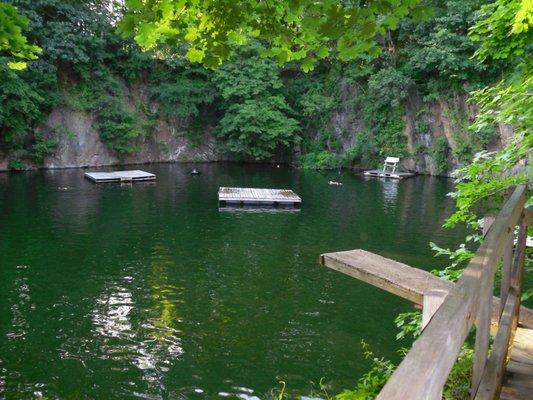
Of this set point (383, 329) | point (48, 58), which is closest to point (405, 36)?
point (48, 58)

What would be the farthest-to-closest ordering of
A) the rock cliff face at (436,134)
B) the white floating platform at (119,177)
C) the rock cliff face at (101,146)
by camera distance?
the rock cliff face at (101,146) → the rock cliff face at (436,134) → the white floating platform at (119,177)

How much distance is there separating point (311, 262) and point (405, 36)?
77.0ft

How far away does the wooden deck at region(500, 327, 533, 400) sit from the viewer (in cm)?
269

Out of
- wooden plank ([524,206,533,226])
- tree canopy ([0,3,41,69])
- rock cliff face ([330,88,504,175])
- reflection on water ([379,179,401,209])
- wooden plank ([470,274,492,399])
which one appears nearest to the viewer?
wooden plank ([470,274,492,399])

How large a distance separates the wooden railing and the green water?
5.23 m

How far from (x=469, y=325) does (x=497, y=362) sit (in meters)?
1.08

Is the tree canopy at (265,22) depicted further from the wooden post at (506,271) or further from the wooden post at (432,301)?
the wooden post at (432,301)

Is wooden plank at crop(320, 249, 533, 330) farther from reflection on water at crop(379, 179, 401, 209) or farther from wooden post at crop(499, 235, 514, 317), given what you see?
reflection on water at crop(379, 179, 401, 209)

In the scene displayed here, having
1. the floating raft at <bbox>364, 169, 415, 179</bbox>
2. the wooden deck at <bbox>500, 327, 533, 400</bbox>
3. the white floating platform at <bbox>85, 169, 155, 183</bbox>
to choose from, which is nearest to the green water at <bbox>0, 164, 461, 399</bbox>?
the wooden deck at <bbox>500, 327, 533, 400</bbox>

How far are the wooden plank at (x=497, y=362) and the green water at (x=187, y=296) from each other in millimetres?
5087

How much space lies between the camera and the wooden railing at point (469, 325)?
104 centimetres

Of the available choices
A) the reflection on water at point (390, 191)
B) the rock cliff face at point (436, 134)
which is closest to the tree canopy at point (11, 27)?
the reflection on water at point (390, 191)

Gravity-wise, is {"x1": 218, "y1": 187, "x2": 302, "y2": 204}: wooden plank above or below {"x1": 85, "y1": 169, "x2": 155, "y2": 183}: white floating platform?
below

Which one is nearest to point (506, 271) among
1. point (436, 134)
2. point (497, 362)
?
point (497, 362)
